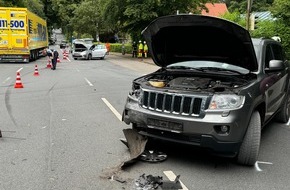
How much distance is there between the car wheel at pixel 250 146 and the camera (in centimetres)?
494

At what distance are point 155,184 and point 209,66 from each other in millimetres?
2602

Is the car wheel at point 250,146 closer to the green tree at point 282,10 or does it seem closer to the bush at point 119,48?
the green tree at point 282,10

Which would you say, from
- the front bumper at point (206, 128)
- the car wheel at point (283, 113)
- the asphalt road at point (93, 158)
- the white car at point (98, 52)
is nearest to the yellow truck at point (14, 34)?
the white car at point (98, 52)

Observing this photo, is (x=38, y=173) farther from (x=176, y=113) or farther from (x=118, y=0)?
(x=118, y=0)

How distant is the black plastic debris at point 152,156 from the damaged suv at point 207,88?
1.14ft

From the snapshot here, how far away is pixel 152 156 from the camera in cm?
532

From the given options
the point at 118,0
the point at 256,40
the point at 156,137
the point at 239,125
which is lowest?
the point at 156,137

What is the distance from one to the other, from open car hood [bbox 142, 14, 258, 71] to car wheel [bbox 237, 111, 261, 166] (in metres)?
1.10

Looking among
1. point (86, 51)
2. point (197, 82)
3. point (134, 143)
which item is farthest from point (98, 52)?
point (197, 82)

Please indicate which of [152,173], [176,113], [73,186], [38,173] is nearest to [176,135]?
[176,113]

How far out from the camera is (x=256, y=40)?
6180 millimetres

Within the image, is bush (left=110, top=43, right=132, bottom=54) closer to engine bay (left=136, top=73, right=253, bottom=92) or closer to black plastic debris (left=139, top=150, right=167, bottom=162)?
engine bay (left=136, top=73, right=253, bottom=92)

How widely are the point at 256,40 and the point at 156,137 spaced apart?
2582mm

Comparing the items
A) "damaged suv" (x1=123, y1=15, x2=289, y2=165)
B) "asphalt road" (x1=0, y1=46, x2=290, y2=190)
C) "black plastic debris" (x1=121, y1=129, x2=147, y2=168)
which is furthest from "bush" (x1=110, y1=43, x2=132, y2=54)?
"black plastic debris" (x1=121, y1=129, x2=147, y2=168)
